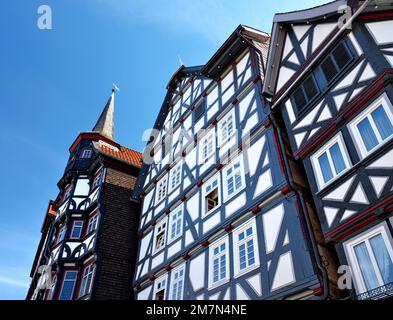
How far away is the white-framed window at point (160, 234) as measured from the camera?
15458 mm

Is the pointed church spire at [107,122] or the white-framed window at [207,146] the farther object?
→ the pointed church spire at [107,122]

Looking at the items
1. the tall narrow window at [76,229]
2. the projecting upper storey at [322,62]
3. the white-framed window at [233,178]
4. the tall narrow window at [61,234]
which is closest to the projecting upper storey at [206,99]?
the white-framed window at [233,178]

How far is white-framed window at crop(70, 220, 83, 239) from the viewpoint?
20.2 metres

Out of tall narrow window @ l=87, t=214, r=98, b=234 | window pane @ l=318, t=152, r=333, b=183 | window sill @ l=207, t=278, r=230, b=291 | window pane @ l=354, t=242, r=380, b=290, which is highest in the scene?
tall narrow window @ l=87, t=214, r=98, b=234

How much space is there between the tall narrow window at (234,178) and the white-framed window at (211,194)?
19.4 inches

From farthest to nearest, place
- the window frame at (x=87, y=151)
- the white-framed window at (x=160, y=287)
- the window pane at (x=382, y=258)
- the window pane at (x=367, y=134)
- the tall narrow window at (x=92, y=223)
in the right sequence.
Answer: the window frame at (x=87, y=151)
the tall narrow window at (x=92, y=223)
the white-framed window at (x=160, y=287)
the window pane at (x=367, y=134)
the window pane at (x=382, y=258)

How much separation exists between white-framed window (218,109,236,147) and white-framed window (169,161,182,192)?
3173 mm

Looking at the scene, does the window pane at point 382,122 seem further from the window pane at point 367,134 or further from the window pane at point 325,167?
the window pane at point 325,167

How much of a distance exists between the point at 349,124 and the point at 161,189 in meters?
11.2

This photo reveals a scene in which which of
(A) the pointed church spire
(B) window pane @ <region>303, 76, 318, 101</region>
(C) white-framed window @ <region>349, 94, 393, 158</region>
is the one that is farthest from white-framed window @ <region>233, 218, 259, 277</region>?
(A) the pointed church spire

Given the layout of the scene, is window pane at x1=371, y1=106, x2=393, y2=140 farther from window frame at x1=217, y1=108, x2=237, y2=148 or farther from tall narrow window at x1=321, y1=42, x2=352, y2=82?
window frame at x1=217, y1=108, x2=237, y2=148

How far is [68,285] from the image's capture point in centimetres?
1800

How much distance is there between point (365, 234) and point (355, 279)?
0.98 meters
